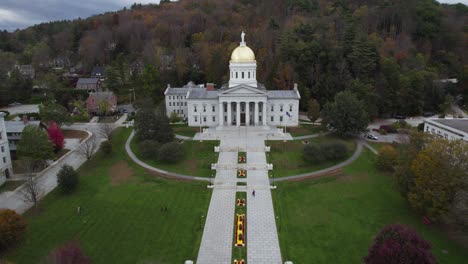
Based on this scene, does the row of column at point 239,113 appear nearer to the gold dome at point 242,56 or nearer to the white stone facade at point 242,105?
the white stone facade at point 242,105

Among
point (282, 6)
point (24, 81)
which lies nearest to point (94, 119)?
point (24, 81)

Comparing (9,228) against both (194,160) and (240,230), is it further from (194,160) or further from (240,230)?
(194,160)

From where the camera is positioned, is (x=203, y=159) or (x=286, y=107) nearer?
(x=203, y=159)

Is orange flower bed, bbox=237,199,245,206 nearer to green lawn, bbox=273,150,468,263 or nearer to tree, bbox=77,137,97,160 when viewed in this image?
green lawn, bbox=273,150,468,263

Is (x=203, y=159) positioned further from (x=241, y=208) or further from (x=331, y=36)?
(x=331, y=36)

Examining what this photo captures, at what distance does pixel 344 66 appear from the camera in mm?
71688

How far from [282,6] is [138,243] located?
99631mm

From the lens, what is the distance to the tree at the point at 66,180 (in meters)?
37.5

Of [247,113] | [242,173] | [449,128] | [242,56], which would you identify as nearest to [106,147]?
[242,173]

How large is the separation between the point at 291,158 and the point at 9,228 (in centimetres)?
3366

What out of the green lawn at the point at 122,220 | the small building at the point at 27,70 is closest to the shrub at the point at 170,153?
the green lawn at the point at 122,220

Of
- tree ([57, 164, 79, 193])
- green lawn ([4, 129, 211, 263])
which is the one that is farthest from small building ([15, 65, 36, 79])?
tree ([57, 164, 79, 193])

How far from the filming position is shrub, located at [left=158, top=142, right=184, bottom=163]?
4603 centimetres

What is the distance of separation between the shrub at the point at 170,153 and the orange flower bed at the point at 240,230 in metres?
16.5
